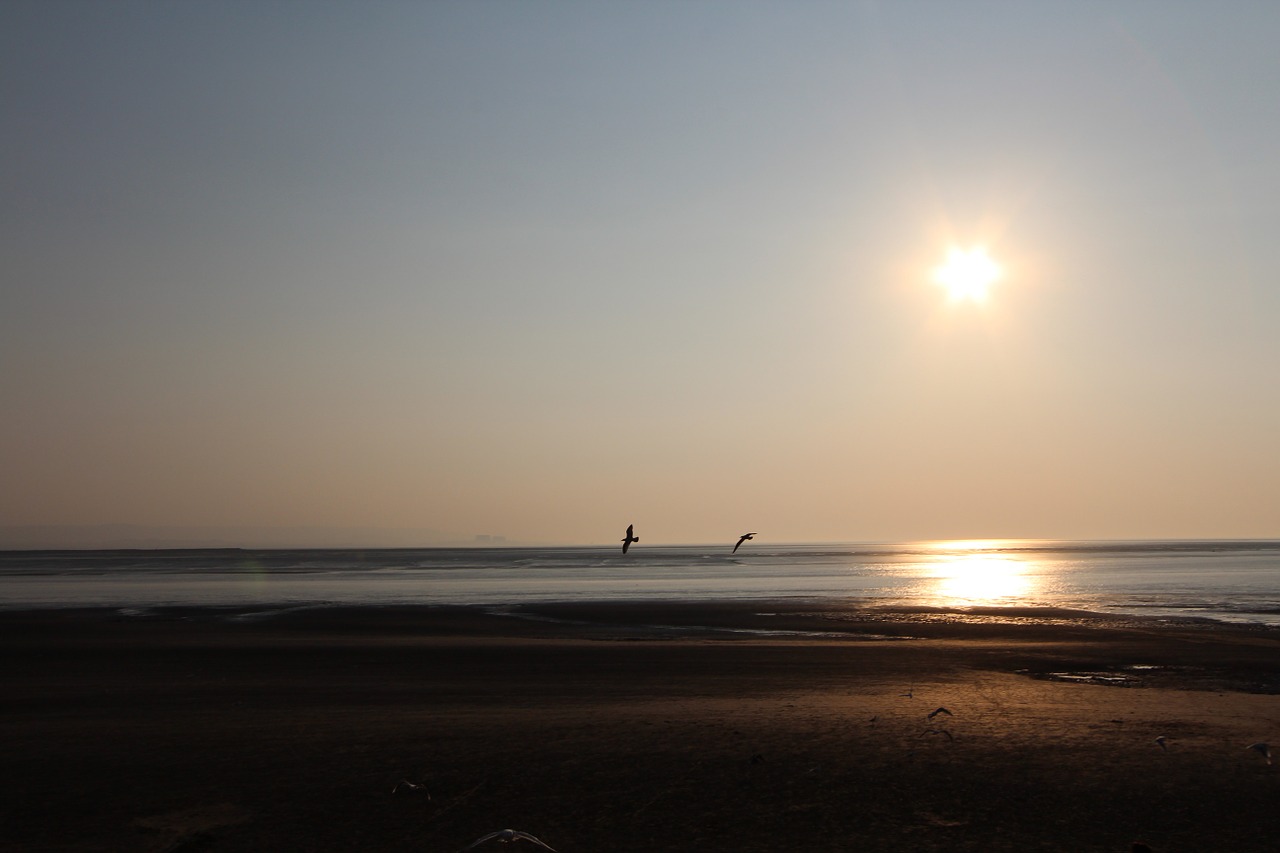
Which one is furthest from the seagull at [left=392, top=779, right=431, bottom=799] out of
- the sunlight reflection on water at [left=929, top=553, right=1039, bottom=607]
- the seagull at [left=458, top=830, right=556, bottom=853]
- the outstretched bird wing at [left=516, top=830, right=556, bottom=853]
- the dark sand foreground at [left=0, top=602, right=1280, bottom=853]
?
the sunlight reflection on water at [left=929, top=553, right=1039, bottom=607]

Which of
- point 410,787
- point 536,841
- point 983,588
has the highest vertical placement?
point 983,588

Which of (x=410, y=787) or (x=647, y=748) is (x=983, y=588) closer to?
(x=647, y=748)

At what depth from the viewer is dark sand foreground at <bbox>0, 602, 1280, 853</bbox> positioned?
12.1 metres

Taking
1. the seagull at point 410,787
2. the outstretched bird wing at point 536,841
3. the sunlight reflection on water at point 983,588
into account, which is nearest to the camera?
the outstretched bird wing at point 536,841

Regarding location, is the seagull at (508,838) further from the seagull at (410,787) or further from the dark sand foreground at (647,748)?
the seagull at (410,787)

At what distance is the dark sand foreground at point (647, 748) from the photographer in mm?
12078

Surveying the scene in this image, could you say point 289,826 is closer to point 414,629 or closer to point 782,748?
point 782,748

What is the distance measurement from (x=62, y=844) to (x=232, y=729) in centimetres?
633

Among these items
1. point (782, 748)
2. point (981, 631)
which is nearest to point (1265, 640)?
point (981, 631)

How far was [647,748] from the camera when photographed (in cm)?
1594

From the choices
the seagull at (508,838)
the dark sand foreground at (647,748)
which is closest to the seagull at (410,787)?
the dark sand foreground at (647,748)

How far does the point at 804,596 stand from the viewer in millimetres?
58750

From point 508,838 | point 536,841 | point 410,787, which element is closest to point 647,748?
point 410,787

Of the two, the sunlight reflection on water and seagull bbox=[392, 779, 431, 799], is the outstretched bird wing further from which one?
the sunlight reflection on water
